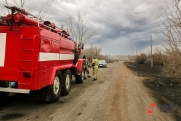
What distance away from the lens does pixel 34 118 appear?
558 cm

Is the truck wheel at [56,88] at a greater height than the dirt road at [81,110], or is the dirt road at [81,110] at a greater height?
the truck wheel at [56,88]

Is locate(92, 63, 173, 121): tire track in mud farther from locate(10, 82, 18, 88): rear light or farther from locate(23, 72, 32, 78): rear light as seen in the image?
locate(10, 82, 18, 88): rear light

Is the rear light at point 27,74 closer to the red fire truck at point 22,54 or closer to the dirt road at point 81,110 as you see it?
the red fire truck at point 22,54

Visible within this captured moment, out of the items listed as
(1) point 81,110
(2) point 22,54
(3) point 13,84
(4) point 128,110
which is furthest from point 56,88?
(4) point 128,110

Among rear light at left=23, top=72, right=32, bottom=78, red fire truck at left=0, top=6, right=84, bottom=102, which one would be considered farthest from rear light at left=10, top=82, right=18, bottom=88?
rear light at left=23, top=72, right=32, bottom=78

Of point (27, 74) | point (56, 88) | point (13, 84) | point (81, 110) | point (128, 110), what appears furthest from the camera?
point (56, 88)

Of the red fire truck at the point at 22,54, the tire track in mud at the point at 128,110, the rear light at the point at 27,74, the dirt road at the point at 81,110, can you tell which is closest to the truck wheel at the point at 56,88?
the dirt road at the point at 81,110

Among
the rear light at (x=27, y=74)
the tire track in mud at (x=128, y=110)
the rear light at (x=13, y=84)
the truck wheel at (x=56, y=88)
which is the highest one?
the rear light at (x=27, y=74)

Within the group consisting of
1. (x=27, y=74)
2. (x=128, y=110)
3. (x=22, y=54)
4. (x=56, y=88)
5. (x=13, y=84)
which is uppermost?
(x=22, y=54)

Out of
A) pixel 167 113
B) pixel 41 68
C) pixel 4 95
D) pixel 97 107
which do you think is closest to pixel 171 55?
pixel 167 113

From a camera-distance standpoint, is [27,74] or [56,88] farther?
[56,88]

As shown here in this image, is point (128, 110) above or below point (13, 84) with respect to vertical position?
below

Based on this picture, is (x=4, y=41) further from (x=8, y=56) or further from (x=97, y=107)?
(x=97, y=107)

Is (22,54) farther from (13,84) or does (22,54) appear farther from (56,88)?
(56,88)
